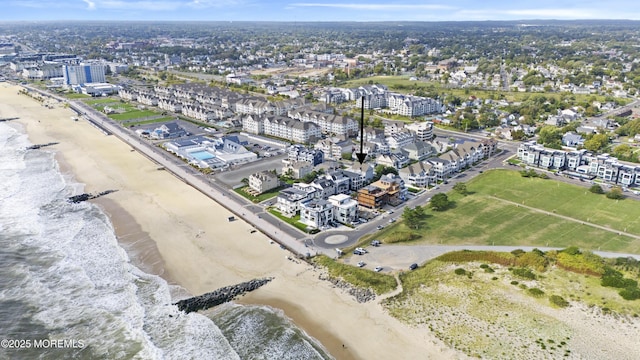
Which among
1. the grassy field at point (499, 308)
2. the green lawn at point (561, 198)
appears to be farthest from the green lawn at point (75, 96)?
the grassy field at point (499, 308)

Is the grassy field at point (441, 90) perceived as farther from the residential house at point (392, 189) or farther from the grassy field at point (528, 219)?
the residential house at point (392, 189)

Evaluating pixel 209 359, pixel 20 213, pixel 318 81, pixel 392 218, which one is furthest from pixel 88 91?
pixel 209 359

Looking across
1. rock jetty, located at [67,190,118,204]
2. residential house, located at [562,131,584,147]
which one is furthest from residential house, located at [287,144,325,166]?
residential house, located at [562,131,584,147]

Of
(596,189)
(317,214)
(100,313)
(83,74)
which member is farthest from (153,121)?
(596,189)

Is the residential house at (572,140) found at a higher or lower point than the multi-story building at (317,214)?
higher

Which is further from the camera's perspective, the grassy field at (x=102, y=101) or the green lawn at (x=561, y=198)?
the grassy field at (x=102, y=101)
